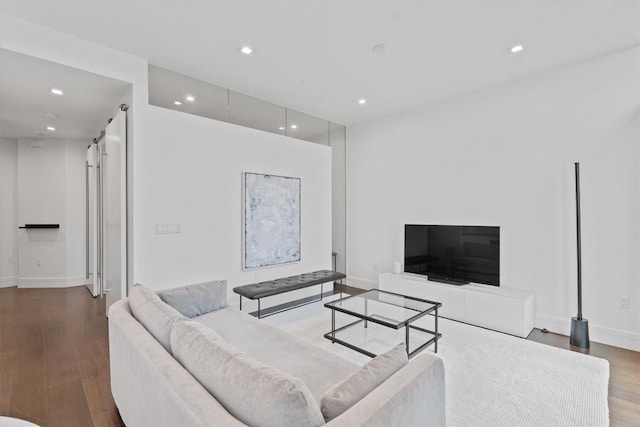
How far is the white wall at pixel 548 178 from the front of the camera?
319 centimetres

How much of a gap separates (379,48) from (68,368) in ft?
13.7

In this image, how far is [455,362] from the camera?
9.09 feet

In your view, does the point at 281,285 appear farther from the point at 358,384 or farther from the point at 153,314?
the point at 358,384

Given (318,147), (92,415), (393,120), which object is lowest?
(92,415)

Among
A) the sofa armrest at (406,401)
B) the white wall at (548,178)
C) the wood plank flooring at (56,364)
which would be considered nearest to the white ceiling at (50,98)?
the wood plank flooring at (56,364)

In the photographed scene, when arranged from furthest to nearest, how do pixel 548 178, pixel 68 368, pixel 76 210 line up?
1. pixel 76 210
2. pixel 548 178
3. pixel 68 368

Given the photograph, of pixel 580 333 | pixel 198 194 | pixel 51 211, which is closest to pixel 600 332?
pixel 580 333

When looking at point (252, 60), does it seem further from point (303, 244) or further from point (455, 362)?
point (455, 362)

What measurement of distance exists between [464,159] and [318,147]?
227 centimetres

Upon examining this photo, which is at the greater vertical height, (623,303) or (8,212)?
(8,212)

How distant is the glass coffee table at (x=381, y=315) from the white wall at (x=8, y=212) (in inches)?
251

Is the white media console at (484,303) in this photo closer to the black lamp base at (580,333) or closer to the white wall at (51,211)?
the black lamp base at (580,333)

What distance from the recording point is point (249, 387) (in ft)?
3.55

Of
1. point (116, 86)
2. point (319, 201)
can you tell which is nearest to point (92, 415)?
point (116, 86)
